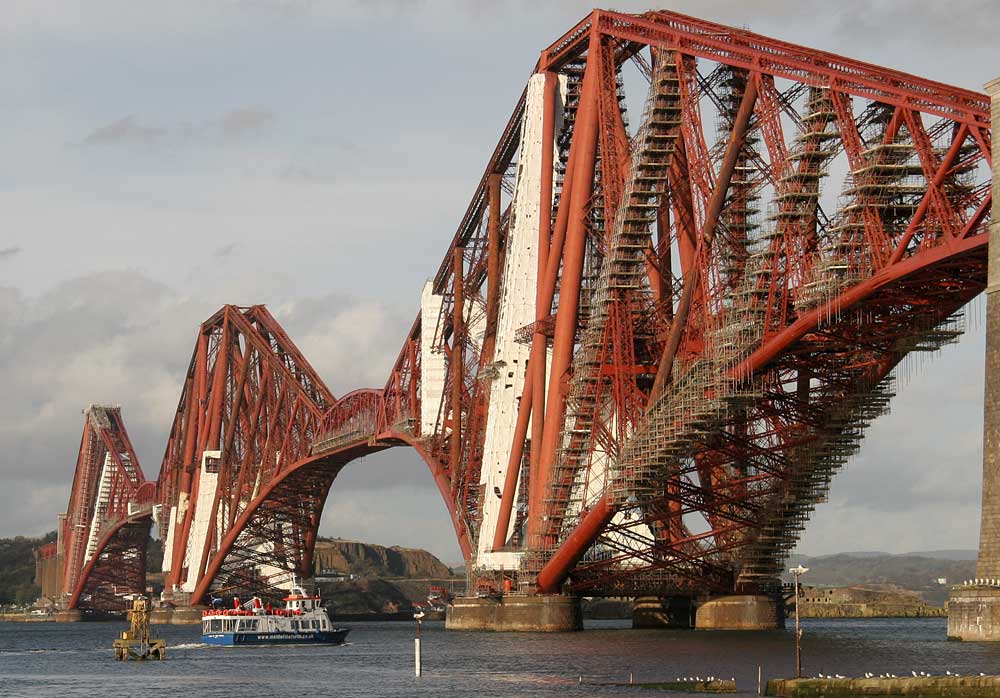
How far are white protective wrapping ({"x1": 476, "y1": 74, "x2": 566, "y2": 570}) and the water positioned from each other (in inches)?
303

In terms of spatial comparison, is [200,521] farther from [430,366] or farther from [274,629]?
[274,629]

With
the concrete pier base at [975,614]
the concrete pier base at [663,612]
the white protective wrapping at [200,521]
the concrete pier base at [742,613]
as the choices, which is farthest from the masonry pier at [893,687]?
the white protective wrapping at [200,521]

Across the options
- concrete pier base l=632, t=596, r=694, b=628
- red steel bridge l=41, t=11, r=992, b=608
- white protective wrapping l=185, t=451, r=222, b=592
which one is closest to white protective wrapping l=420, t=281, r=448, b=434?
red steel bridge l=41, t=11, r=992, b=608

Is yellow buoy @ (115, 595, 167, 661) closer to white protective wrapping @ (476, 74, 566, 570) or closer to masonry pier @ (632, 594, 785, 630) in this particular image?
white protective wrapping @ (476, 74, 566, 570)

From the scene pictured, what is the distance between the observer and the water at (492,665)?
6606 cm

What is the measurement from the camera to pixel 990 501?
6347 centimetres

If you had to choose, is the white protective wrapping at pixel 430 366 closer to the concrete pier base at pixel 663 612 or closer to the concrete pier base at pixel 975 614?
the concrete pier base at pixel 663 612

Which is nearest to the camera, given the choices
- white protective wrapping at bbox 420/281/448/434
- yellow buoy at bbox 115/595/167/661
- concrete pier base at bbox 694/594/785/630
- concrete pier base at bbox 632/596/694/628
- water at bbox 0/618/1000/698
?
water at bbox 0/618/1000/698

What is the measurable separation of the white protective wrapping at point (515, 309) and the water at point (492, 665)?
25.2ft

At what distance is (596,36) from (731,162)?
14.9 meters

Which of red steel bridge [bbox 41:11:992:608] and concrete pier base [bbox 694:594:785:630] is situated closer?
red steel bridge [bbox 41:11:992:608]

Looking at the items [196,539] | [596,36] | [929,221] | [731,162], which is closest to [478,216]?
[596,36]

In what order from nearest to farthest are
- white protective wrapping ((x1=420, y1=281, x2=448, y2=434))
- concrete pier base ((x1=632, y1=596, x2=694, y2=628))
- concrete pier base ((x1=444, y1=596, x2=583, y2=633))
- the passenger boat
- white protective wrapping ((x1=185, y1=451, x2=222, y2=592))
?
1. concrete pier base ((x1=444, y1=596, x2=583, y2=633))
2. concrete pier base ((x1=632, y1=596, x2=694, y2=628))
3. the passenger boat
4. white protective wrapping ((x1=420, y1=281, x2=448, y2=434))
5. white protective wrapping ((x1=185, y1=451, x2=222, y2=592))

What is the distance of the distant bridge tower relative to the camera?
2483 inches
